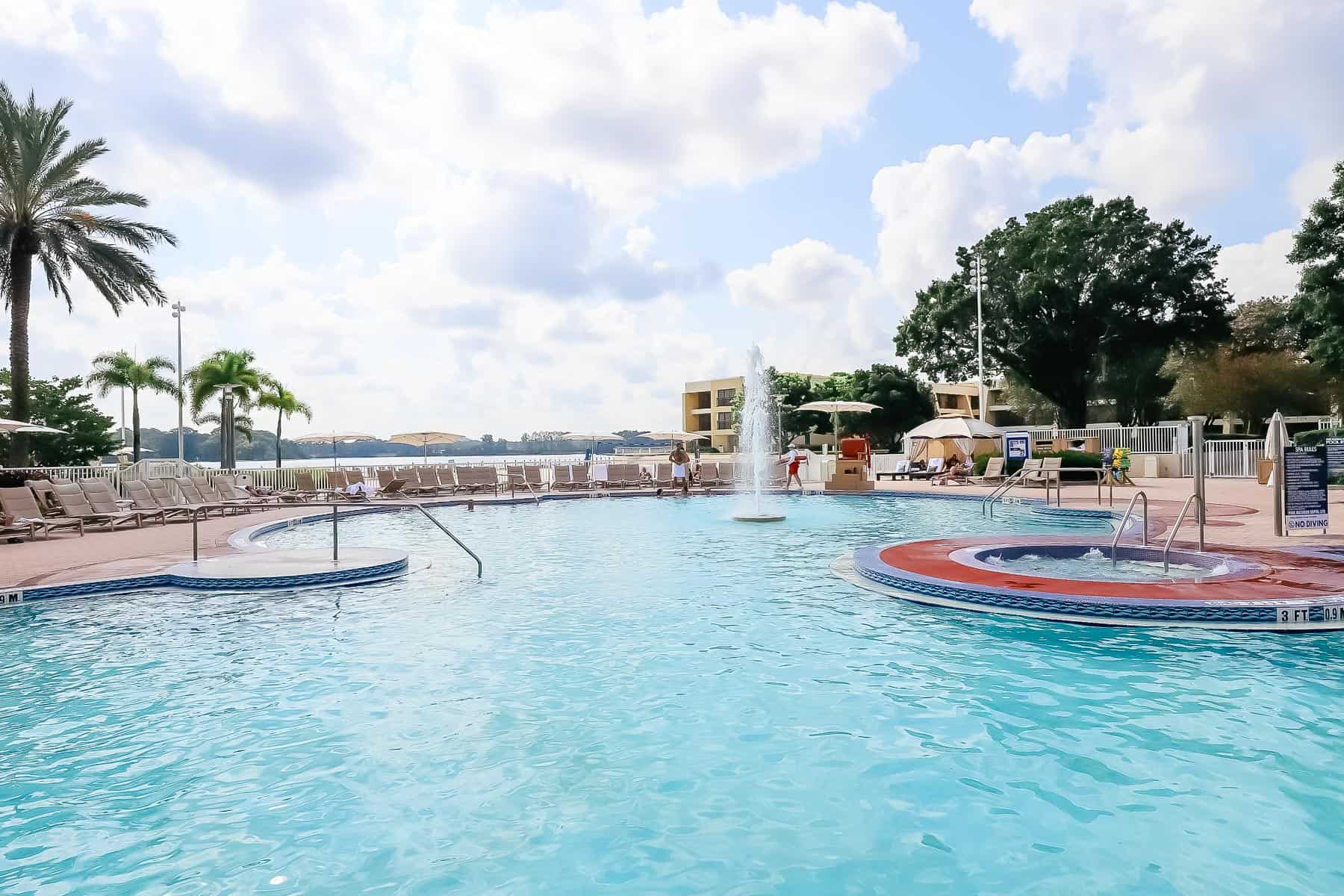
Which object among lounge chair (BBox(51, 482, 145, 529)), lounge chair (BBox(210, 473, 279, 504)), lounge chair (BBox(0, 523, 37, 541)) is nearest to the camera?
lounge chair (BBox(0, 523, 37, 541))

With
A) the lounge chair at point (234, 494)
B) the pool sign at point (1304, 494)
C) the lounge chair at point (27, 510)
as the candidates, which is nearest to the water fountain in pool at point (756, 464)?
the pool sign at point (1304, 494)

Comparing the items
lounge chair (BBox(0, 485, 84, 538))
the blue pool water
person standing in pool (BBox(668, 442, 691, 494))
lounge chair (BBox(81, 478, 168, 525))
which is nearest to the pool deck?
lounge chair (BBox(0, 485, 84, 538))

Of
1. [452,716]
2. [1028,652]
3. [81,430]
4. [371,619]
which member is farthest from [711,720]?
[81,430]

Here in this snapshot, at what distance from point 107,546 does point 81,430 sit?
31.9 metres

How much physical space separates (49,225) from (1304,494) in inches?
1136

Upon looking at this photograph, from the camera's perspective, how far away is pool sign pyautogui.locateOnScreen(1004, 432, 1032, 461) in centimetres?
2484

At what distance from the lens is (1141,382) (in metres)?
34.1

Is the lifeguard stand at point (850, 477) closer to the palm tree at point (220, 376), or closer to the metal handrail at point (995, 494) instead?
the metal handrail at point (995, 494)

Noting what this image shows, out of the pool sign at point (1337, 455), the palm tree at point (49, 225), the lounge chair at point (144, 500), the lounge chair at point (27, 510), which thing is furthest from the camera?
the palm tree at point (49, 225)

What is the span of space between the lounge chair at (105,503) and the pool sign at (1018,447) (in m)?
22.3

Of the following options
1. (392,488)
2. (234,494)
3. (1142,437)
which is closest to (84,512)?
(234,494)

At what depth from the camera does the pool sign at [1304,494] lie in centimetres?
1073

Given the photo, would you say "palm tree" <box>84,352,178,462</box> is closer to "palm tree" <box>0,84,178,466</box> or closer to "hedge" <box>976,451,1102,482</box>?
"palm tree" <box>0,84,178,466</box>

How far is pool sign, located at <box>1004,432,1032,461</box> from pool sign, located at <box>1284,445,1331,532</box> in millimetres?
13959
